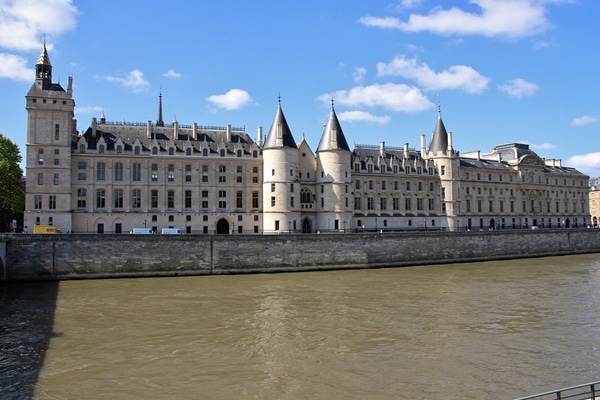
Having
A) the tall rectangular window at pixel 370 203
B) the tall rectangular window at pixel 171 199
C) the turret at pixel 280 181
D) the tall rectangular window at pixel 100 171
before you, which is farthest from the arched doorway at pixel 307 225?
the tall rectangular window at pixel 100 171

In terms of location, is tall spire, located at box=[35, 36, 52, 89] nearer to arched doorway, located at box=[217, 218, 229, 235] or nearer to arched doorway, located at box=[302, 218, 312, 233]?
arched doorway, located at box=[217, 218, 229, 235]

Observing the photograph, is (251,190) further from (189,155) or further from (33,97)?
(33,97)


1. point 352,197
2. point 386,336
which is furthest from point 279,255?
point 386,336

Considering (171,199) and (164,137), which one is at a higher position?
(164,137)

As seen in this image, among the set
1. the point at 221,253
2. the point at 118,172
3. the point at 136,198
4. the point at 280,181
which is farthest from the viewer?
the point at 280,181

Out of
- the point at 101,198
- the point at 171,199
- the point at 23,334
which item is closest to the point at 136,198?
the point at 101,198

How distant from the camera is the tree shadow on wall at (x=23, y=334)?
15180mm

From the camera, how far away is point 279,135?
5372 cm

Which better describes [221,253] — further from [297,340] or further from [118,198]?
[297,340]

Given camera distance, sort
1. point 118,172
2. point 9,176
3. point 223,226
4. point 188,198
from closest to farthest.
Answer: point 9,176
point 118,172
point 188,198
point 223,226

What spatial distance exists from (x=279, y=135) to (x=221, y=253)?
16765 mm

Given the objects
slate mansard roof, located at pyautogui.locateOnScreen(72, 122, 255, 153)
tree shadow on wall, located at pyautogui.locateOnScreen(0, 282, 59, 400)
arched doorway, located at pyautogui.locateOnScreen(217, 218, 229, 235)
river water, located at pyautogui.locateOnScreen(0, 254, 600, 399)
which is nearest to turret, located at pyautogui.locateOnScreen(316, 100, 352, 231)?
slate mansard roof, located at pyautogui.locateOnScreen(72, 122, 255, 153)

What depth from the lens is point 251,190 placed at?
5506 cm

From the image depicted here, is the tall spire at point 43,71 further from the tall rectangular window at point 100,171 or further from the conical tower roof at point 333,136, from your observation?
the conical tower roof at point 333,136
